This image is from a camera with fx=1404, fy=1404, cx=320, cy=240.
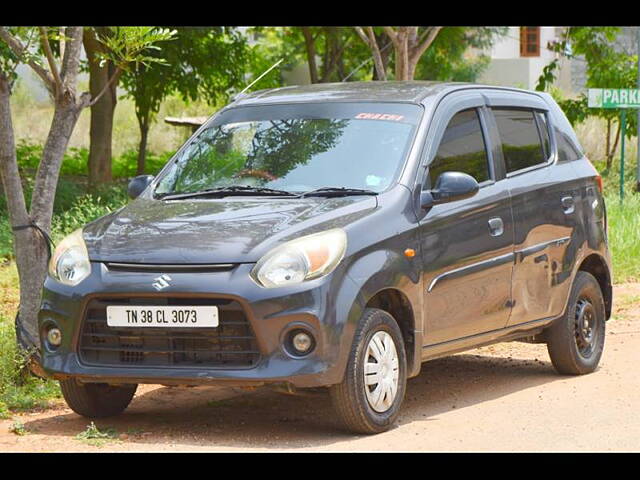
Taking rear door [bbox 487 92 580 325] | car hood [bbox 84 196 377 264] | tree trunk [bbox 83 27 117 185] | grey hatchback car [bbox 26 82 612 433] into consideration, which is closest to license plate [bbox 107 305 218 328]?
grey hatchback car [bbox 26 82 612 433]

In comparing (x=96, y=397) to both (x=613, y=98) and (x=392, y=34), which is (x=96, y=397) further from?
(x=613, y=98)

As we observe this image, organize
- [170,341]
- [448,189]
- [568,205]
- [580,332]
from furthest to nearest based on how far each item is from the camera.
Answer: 1. [580,332]
2. [568,205]
3. [448,189]
4. [170,341]

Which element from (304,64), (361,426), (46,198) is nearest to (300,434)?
(361,426)

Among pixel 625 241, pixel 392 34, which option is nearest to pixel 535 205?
pixel 625 241

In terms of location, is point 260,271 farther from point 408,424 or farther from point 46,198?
point 46,198

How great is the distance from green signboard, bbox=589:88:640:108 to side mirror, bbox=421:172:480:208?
10.6m

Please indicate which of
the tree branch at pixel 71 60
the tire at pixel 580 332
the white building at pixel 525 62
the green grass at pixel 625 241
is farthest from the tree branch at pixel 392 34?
the white building at pixel 525 62

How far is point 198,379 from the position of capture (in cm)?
693

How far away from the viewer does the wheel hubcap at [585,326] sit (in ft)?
31.2

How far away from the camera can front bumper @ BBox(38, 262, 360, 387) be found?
22.3ft

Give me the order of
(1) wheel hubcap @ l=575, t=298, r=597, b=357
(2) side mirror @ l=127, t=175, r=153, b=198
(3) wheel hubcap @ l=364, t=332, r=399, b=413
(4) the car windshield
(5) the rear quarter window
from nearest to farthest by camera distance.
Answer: (3) wheel hubcap @ l=364, t=332, r=399, b=413, (4) the car windshield, (2) side mirror @ l=127, t=175, r=153, b=198, (1) wheel hubcap @ l=575, t=298, r=597, b=357, (5) the rear quarter window

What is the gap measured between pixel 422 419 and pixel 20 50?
11.0ft

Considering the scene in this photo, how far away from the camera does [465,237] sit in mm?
8078

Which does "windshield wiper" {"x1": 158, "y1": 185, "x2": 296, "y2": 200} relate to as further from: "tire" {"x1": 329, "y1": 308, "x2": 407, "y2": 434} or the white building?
the white building
